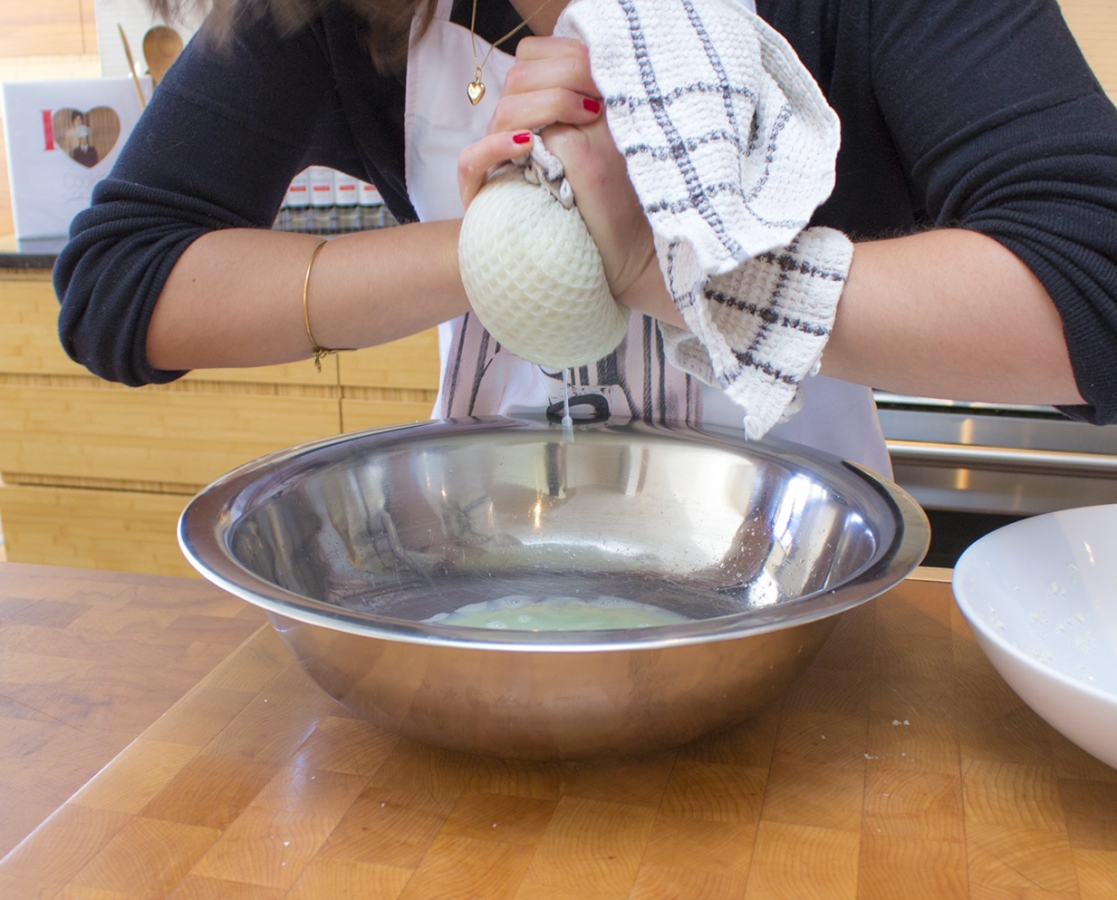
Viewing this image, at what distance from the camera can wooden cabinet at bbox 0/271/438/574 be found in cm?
148

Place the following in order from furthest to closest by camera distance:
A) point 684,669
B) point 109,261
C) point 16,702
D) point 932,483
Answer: point 932,483 < point 109,261 < point 16,702 < point 684,669

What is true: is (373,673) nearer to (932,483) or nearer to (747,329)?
(747,329)

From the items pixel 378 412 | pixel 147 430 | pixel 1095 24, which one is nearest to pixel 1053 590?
pixel 378 412

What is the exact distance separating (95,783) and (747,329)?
341 mm

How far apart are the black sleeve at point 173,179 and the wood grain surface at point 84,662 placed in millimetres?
154

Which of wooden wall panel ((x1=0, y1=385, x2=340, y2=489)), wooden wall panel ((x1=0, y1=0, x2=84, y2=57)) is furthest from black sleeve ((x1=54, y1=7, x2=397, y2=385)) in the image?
wooden wall panel ((x1=0, y1=0, x2=84, y2=57))

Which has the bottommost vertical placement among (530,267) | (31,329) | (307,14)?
(31,329)

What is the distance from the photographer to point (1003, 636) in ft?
1.45

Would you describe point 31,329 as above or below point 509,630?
below

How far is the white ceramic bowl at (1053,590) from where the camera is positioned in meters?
0.47

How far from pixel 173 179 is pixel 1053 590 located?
0.57 metres

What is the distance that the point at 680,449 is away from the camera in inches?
24.8

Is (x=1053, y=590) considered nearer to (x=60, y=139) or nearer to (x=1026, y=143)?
(x=1026, y=143)

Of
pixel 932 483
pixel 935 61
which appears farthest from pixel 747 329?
pixel 932 483
